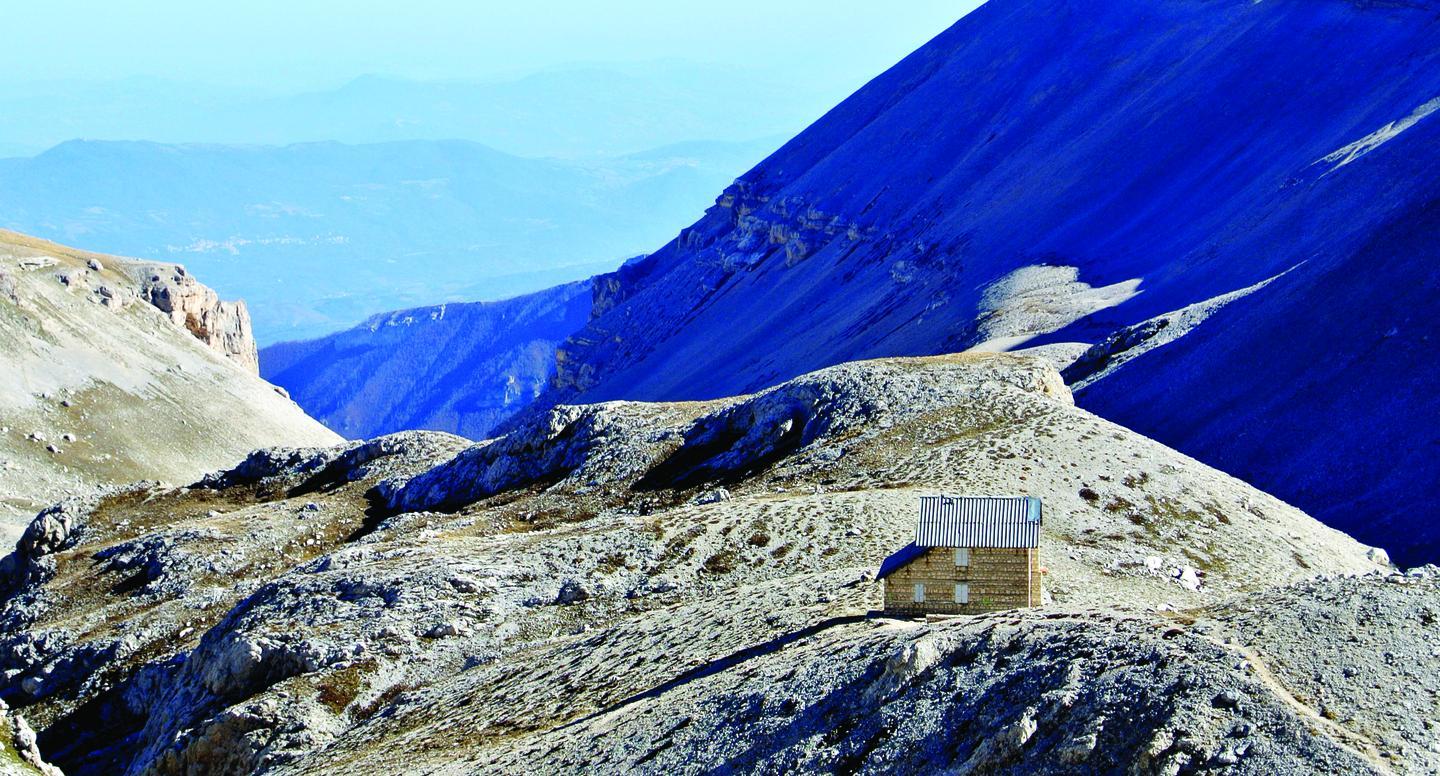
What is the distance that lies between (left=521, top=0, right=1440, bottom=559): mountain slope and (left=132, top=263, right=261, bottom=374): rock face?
110 feet

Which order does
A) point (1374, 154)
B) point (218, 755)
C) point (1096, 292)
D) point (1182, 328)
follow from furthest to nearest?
point (1096, 292) → point (1374, 154) → point (1182, 328) → point (218, 755)

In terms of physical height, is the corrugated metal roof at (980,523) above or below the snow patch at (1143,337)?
above

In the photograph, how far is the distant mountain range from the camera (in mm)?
71500

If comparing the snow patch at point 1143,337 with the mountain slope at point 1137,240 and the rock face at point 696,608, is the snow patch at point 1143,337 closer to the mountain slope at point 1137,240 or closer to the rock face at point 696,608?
the mountain slope at point 1137,240

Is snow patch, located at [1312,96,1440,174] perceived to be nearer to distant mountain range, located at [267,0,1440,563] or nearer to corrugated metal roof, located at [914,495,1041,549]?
distant mountain range, located at [267,0,1440,563]

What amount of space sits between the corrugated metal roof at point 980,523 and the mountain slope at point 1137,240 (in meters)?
32.7

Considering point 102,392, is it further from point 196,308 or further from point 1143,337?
point 1143,337

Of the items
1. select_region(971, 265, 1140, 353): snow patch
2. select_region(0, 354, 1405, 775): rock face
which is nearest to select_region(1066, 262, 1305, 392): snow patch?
select_region(971, 265, 1140, 353): snow patch

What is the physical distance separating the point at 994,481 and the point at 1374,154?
60.8 meters

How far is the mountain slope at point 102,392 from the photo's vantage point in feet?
309

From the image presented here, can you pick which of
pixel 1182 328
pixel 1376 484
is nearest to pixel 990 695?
pixel 1376 484

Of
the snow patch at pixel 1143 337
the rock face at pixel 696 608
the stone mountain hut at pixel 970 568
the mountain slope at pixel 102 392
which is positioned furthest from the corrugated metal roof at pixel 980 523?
the mountain slope at pixel 102 392

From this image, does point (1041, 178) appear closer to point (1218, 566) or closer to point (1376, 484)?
point (1376, 484)

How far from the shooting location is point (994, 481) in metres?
46.7
